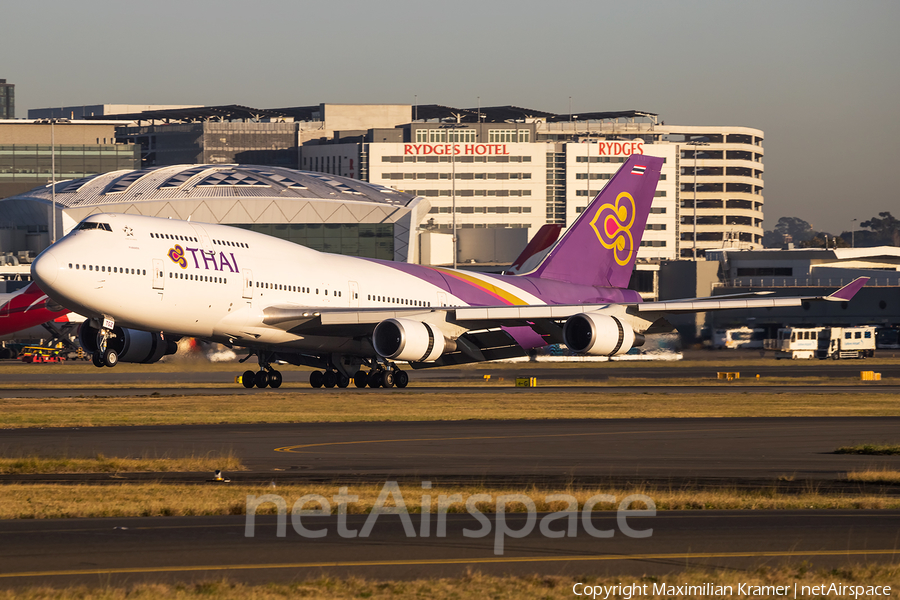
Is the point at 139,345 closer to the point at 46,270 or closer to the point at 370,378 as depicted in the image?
the point at 46,270

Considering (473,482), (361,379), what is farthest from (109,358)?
(473,482)

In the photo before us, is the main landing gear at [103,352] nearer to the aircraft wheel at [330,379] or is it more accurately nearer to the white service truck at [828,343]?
the aircraft wheel at [330,379]

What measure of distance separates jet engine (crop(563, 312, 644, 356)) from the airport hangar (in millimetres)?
111474

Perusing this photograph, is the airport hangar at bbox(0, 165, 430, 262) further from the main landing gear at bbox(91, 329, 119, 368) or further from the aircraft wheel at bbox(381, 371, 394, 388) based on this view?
the main landing gear at bbox(91, 329, 119, 368)

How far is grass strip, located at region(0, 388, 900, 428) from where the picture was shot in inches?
1539

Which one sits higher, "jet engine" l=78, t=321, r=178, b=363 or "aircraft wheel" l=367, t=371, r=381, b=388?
"jet engine" l=78, t=321, r=178, b=363

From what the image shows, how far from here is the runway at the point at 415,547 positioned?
1392cm

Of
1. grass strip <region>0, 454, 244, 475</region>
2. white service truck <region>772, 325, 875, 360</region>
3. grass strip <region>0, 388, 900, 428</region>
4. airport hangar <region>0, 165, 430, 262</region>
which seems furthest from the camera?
airport hangar <region>0, 165, 430, 262</region>

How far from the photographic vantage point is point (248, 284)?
47.8 meters

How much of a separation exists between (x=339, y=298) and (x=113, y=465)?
2767cm

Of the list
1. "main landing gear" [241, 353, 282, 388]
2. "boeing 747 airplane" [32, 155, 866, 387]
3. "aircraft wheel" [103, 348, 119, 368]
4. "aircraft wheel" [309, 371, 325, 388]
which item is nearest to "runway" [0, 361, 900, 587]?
"aircraft wheel" [103, 348, 119, 368]

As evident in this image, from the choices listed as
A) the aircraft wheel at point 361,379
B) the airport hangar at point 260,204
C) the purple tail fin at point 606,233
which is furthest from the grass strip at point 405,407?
the airport hangar at point 260,204

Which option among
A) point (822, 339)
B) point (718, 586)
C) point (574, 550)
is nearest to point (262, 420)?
point (574, 550)

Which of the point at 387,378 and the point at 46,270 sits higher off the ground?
the point at 46,270
